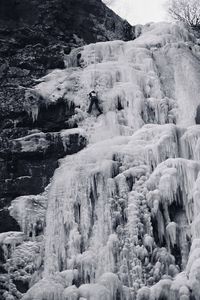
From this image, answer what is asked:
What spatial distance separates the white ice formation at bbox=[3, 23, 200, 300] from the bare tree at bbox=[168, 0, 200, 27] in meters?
10.6

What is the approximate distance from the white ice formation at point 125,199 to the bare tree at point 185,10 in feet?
34.9

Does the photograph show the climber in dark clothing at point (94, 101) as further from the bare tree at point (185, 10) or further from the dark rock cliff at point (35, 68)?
the bare tree at point (185, 10)

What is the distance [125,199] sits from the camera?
30.3ft

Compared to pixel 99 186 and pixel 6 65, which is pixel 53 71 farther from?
pixel 99 186

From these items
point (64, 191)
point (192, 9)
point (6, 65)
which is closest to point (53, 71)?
point (6, 65)

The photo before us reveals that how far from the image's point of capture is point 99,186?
9.48m

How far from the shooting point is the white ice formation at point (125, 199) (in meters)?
8.22

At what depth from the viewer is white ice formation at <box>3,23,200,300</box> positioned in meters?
8.22

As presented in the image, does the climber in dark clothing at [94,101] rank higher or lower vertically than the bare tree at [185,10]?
lower

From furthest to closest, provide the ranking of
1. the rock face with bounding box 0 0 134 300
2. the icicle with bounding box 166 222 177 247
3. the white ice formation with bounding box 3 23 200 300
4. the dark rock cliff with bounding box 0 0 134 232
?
the dark rock cliff with bounding box 0 0 134 232 < the rock face with bounding box 0 0 134 300 < the icicle with bounding box 166 222 177 247 < the white ice formation with bounding box 3 23 200 300

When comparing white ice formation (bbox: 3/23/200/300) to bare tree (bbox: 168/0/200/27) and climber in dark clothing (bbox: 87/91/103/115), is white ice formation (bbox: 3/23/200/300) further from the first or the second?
bare tree (bbox: 168/0/200/27)

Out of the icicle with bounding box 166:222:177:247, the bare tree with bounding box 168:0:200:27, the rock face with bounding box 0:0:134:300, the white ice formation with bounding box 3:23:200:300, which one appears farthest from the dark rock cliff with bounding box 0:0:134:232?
the bare tree with bounding box 168:0:200:27

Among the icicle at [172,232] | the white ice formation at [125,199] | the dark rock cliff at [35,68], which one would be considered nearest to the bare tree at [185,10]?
the dark rock cliff at [35,68]

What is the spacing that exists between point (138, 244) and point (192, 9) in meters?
16.0
